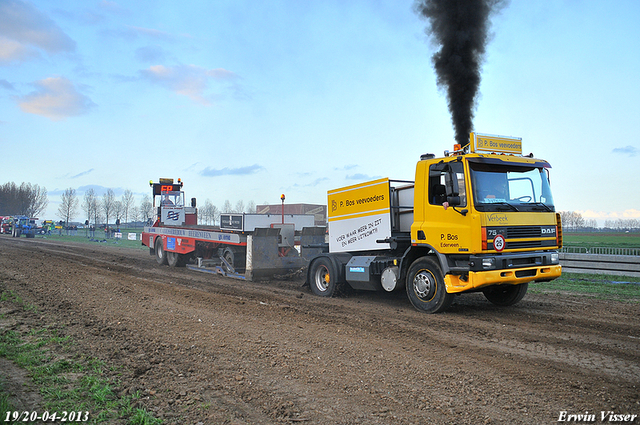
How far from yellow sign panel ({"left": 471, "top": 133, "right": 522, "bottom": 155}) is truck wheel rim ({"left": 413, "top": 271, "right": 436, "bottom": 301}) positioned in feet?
8.11

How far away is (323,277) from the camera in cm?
1059

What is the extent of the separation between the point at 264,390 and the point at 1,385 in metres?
2.58

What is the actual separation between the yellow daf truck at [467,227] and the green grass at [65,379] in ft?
18.0

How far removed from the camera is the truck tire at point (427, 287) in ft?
25.4

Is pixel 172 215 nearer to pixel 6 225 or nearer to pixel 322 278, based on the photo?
pixel 322 278

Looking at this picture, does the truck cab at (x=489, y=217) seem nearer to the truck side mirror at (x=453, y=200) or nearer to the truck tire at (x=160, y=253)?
the truck side mirror at (x=453, y=200)

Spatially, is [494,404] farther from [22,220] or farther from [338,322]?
[22,220]

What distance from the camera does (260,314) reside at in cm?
779

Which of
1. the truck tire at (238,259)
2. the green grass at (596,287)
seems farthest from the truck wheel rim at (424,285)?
the truck tire at (238,259)

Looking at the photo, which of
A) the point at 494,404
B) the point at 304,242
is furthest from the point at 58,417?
the point at 304,242

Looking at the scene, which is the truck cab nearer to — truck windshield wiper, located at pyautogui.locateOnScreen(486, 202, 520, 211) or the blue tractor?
truck windshield wiper, located at pyautogui.locateOnScreen(486, 202, 520, 211)

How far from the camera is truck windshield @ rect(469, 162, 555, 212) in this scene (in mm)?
7344

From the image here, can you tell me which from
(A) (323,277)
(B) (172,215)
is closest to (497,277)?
(A) (323,277)

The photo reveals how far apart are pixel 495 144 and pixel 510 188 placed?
0.89 meters
